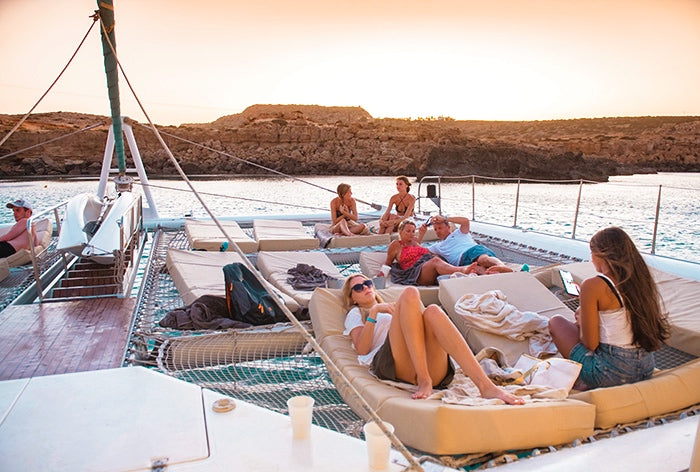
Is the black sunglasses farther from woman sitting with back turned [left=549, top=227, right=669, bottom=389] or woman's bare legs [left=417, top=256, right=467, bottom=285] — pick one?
woman's bare legs [left=417, top=256, right=467, bottom=285]

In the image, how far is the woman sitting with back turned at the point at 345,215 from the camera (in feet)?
21.0

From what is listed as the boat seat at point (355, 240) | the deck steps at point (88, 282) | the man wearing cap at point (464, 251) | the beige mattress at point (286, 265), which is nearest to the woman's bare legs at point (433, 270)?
the man wearing cap at point (464, 251)

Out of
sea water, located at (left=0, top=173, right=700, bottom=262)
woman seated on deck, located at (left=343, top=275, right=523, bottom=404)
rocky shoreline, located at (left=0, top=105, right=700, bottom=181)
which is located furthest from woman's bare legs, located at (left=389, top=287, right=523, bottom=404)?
rocky shoreline, located at (left=0, top=105, right=700, bottom=181)

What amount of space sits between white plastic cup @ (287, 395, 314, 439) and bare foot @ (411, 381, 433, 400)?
0.51 meters

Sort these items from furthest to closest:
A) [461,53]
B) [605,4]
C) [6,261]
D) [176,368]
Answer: [461,53]
[605,4]
[6,261]
[176,368]

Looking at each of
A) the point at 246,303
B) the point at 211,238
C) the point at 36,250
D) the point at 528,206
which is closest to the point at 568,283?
the point at 246,303

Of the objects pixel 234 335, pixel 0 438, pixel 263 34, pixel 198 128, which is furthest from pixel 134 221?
pixel 198 128

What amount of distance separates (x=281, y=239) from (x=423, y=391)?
12.8ft

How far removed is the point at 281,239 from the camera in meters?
5.82

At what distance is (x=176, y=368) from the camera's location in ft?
9.15

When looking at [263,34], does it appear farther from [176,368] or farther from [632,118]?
[632,118]

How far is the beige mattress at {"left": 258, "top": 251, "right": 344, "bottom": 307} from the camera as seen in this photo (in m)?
4.13

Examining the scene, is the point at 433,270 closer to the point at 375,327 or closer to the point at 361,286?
the point at 361,286

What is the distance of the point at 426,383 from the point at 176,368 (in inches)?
54.4
